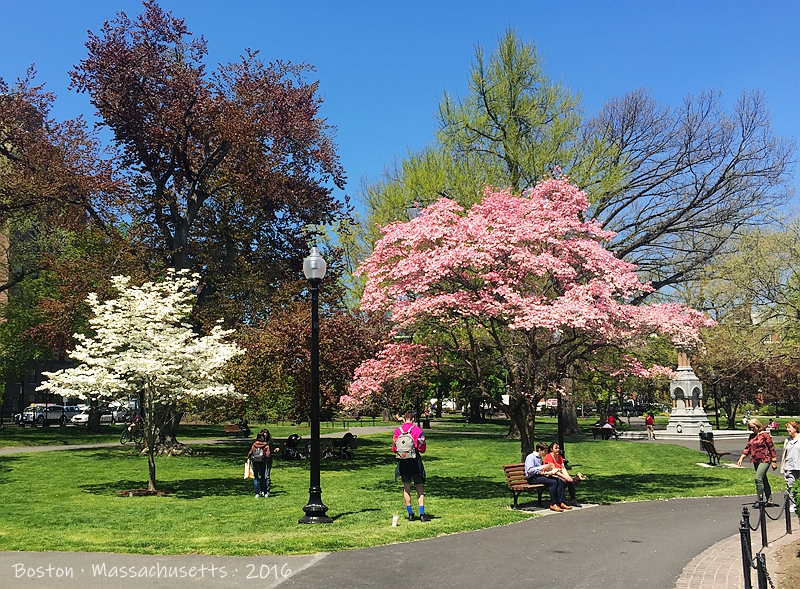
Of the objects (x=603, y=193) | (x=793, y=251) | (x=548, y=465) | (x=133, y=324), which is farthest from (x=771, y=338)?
(x=133, y=324)

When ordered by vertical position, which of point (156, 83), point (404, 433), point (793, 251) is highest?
point (156, 83)

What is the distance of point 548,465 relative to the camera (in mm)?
14070

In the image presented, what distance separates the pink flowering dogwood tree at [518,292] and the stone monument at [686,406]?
2754 centimetres

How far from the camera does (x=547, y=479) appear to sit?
13836 mm

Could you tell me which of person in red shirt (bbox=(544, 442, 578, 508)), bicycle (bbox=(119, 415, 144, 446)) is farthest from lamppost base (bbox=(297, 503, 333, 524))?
bicycle (bbox=(119, 415, 144, 446))

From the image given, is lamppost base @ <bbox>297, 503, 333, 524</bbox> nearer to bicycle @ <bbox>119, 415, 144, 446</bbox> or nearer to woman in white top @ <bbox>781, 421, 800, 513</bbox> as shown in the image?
woman in white top @ <bbox>781, 421, 800, 513</bbox>

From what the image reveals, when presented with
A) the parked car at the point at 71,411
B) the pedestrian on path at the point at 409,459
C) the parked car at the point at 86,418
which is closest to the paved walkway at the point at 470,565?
the pedestrian on path at the point at 409,459

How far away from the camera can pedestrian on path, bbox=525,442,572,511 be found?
13797 mm

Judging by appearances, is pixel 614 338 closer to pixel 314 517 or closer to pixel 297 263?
pixel 314 517

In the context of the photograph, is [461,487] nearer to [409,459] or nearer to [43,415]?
[409,459]

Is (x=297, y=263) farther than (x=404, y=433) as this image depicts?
Yes

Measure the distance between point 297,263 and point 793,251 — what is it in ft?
67.6

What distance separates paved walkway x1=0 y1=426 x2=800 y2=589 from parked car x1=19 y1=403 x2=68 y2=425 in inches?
1775

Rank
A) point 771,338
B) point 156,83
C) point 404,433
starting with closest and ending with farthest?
point 404,433
point 156,83
point 771,338
